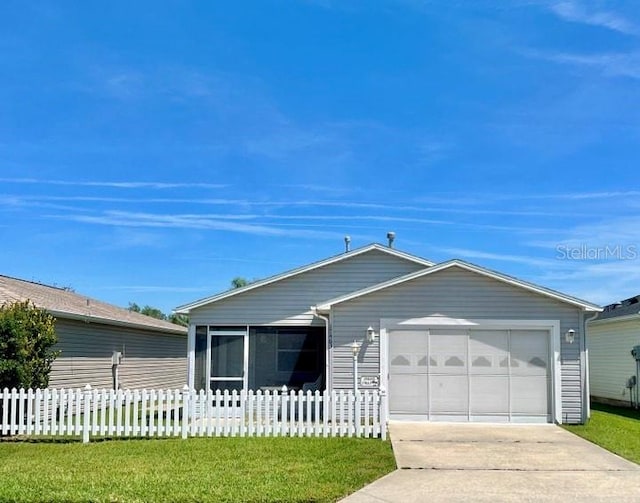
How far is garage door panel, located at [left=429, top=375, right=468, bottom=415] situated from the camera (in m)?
14.4

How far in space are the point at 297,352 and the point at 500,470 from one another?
27.1 feet

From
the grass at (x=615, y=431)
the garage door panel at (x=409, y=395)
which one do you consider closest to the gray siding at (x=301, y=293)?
the garage door panel at (x=409, y=395)

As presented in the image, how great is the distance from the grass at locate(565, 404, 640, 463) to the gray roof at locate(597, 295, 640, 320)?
291 centimetres

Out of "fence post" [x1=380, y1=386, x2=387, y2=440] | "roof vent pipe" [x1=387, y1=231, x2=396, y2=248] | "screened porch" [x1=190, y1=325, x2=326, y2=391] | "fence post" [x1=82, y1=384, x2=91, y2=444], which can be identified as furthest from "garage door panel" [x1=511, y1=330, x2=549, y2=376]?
"fence post" [x1=82, y1=384, x2=91, y2=444]

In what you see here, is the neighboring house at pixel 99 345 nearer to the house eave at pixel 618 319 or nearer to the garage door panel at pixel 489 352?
the garage door panel at pixel 489 352

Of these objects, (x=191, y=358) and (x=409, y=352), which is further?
(x=191, y=358)

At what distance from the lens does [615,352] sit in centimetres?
2011

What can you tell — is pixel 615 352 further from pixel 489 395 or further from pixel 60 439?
pixel 60 439

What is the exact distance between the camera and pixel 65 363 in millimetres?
16031

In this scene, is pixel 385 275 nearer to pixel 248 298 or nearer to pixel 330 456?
pixel 248 298

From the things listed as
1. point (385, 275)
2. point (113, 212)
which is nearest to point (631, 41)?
point (385, 275)

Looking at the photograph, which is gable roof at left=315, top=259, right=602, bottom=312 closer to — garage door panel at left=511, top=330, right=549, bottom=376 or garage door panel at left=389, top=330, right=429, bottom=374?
garage door panel at left=511, top=330, right=549, bottom=376

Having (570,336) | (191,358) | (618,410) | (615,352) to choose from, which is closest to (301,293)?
(191,358)

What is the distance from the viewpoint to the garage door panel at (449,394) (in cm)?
1438
